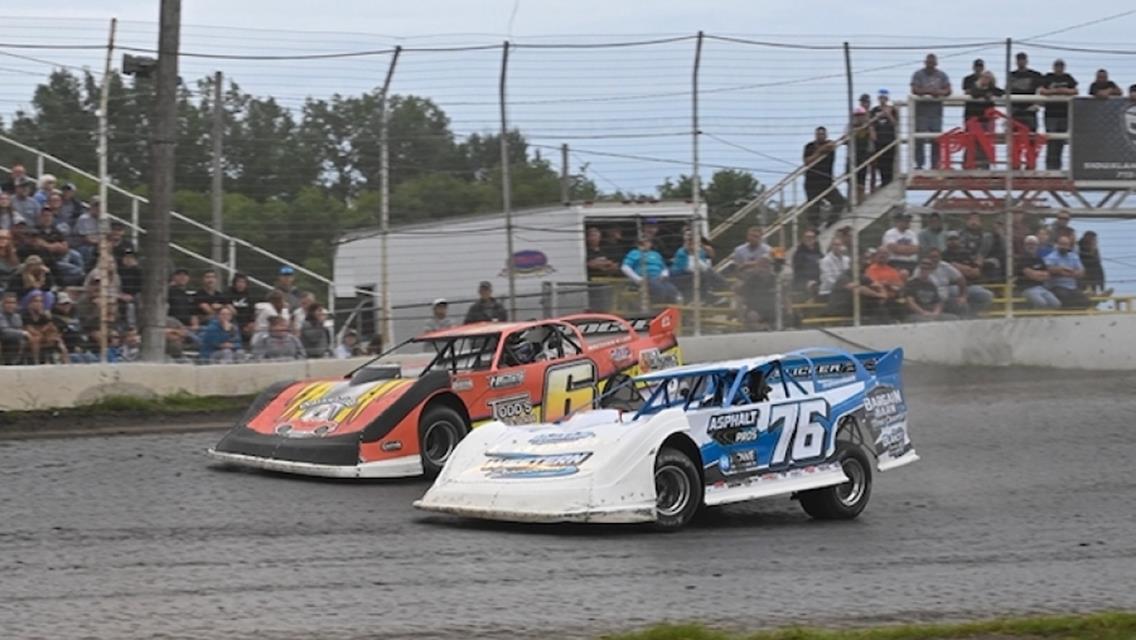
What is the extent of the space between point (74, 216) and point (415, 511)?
6.23 metres

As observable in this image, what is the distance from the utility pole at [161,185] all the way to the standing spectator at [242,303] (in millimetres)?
669

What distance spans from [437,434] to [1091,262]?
9.49m

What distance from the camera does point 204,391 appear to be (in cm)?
1566

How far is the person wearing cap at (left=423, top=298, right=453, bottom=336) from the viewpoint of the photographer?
53.3ft

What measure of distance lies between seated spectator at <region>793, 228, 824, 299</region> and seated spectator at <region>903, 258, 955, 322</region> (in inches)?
43.8

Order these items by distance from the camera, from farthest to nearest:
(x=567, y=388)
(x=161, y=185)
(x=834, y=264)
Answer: (x=834, y=264) < (x=161, y=185) < (x=567, y=388)

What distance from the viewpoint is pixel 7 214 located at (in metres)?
14.6

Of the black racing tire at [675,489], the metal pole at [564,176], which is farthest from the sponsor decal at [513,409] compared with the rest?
the metal pole at [564,176]

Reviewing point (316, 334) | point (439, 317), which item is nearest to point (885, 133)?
point (439, 317)

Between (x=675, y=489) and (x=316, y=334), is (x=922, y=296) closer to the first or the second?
(x=316, y=334)

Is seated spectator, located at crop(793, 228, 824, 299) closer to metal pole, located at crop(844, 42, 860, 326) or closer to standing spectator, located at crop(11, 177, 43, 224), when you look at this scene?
metal pole, located at crop(844, 42, 860, 326)

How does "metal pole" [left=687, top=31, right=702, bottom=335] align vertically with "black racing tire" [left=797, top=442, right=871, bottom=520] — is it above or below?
above

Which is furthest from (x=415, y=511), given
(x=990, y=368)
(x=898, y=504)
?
(x=990, y=368)

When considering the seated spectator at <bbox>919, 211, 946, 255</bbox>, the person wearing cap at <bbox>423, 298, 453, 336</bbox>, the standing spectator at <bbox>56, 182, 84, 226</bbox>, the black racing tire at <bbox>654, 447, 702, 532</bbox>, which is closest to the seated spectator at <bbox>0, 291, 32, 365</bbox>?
the standing spectator at <bbox>56, 182, 84, 226</bbox>
